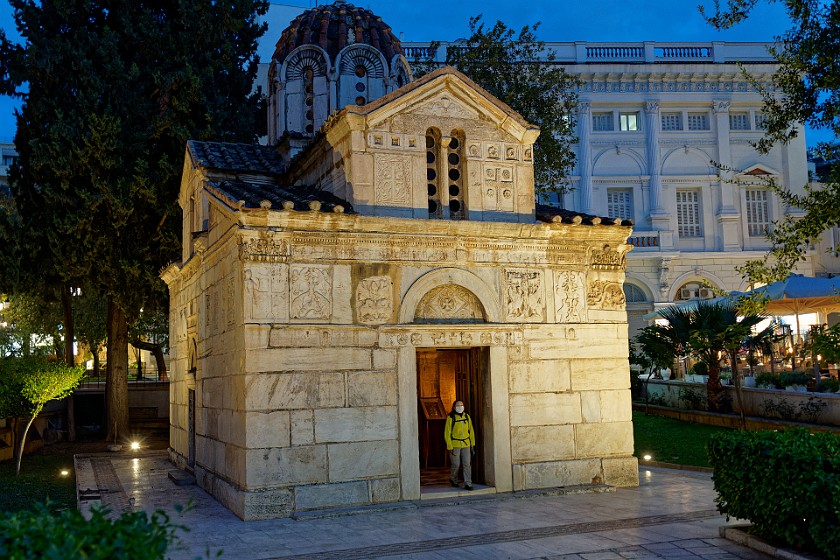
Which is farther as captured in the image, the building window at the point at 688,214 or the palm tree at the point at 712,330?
the building window at the point at 688,214

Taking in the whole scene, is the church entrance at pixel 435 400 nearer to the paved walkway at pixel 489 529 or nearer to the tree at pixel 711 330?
the paved walkway at pixel 489 529

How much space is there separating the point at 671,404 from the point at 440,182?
48.8 ft

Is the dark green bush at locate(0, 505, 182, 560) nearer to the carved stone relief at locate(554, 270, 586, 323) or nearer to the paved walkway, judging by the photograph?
the paved walkway

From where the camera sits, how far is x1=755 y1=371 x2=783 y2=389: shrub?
21.9 metres

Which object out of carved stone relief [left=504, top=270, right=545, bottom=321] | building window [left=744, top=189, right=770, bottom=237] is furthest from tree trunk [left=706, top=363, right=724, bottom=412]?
building window [left=744, top=189, right=770, bottom=237]

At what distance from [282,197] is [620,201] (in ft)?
89.9

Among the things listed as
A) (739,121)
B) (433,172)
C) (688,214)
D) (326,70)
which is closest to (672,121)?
(739,121)

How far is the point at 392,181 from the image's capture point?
13461 mm

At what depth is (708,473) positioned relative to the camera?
1569 cm

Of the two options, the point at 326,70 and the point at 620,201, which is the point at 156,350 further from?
the point at 620,201

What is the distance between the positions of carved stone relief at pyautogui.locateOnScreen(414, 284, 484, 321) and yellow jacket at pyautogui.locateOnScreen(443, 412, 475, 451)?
64.0 inches

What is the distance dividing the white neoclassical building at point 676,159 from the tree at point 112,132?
15.7 metres

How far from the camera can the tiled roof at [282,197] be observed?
40.0 ft

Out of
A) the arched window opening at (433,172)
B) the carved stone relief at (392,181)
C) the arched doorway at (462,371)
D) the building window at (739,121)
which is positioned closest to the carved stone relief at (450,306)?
the arched doorway at (462,371)
